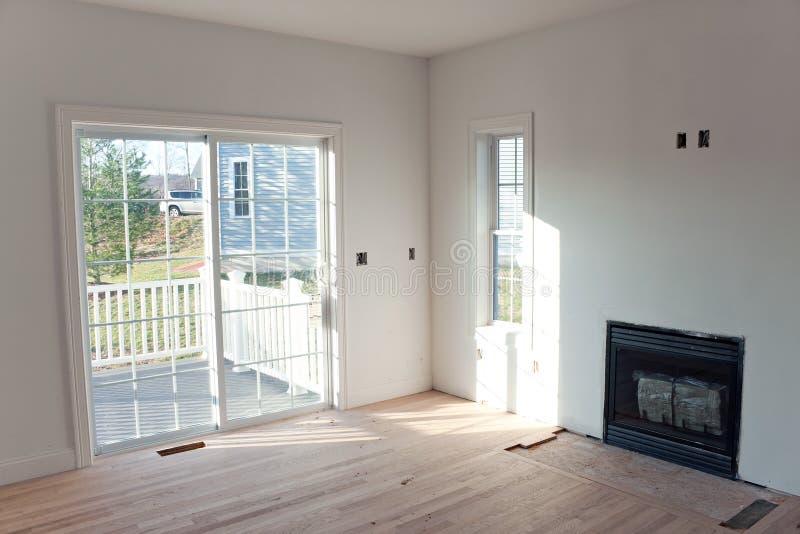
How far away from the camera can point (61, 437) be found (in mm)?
4211

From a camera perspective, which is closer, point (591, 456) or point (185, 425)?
point (591, 456)

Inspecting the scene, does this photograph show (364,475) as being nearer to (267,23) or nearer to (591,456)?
(591,456)

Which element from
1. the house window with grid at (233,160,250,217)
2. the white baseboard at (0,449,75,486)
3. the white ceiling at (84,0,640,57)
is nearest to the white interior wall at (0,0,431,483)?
the white baseboard at (0,449,75,486)

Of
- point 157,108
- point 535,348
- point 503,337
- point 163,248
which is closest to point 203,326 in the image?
point 163,248

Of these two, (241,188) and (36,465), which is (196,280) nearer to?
(241,188)

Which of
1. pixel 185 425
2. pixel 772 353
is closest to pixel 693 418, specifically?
pixel 772 353

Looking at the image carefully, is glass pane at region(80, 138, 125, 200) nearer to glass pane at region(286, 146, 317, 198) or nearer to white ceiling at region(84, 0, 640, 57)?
white ceiling at region(84, 0, 640, 57)

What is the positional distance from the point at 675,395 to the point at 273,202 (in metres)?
3.12

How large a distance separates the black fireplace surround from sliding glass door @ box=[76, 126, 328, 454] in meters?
2.32

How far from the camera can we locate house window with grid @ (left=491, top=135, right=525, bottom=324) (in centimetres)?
534

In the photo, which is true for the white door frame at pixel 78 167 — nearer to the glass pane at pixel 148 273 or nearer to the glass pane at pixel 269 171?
the glass pane at pixel 269 171

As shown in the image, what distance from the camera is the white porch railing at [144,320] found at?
4.45m

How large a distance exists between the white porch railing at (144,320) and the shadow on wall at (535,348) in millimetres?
2302

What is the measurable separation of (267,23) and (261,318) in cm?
214
